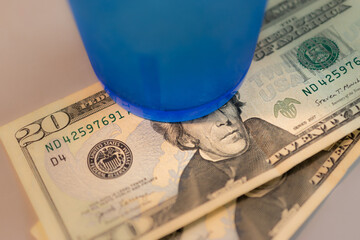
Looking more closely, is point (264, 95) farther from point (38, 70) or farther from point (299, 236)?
point (38, 70)

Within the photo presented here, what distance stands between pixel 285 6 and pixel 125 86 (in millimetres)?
349

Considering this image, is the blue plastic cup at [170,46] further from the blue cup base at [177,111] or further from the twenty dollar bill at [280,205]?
the twenty dollar bill at [280,205]

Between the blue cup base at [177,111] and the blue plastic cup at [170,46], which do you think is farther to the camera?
the blue cup base at [177,111]

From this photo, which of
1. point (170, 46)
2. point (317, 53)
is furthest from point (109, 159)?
point (317, 53)

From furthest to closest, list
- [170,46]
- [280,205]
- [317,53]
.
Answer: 1. [317,53]
2. [280,205]
3. [170,46]

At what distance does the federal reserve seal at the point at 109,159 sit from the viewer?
1.75 feet

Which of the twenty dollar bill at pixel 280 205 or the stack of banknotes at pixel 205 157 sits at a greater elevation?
the stack of banknotes at pixel 205 157

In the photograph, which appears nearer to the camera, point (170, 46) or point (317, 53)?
point (170, 46)

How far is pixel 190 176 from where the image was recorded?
53 cm

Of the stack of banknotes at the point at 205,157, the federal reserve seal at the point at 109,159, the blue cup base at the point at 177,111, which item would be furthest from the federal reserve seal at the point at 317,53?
the federal reserve seal at the point at 109,159

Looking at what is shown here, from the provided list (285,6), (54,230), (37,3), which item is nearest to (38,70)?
(37,3)

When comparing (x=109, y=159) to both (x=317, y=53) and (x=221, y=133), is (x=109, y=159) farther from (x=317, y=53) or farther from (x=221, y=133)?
(x=317, y=53)

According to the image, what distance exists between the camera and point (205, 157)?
1.79 ft

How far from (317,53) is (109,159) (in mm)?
355
